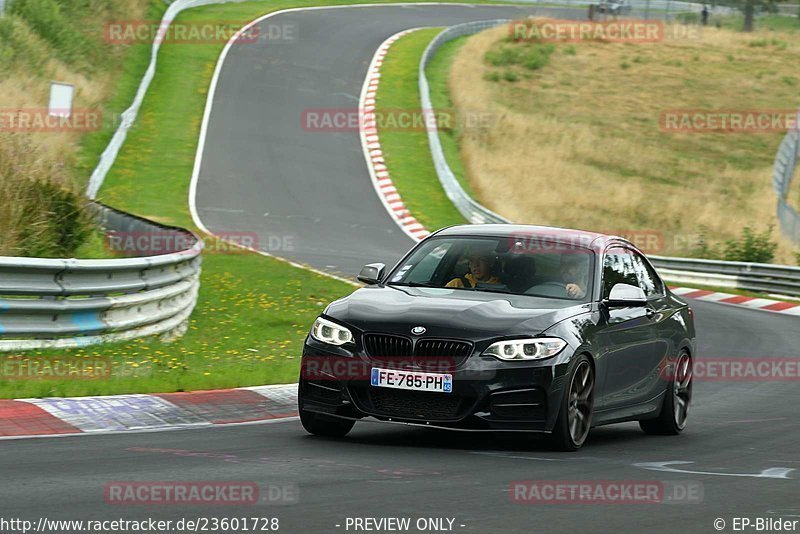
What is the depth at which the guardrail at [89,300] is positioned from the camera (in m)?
11.9

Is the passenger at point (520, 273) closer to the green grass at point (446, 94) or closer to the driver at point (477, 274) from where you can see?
the driver at point (477, 274)

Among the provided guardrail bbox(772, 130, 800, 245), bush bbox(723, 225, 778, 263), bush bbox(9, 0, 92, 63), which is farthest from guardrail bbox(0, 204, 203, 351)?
guardrail bbox(772, 130, 800, 245)

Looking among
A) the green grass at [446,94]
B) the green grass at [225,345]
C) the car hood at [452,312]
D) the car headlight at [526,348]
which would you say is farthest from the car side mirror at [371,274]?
the green grass at [446,94]

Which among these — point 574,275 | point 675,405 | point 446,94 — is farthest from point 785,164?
point 574,275

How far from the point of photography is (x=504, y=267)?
1013cm

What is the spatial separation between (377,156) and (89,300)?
86.5ft

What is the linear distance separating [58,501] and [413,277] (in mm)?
4173

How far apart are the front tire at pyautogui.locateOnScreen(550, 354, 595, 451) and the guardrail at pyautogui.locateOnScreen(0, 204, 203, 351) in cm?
509

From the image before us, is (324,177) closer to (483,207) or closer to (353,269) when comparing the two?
(483,207)

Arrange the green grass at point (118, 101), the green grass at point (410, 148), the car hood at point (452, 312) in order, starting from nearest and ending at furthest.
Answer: the car hood at point (452, 312) → the green grass at point (118, 101) → the green grass at point (410, 148)

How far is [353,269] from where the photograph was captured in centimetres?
2395

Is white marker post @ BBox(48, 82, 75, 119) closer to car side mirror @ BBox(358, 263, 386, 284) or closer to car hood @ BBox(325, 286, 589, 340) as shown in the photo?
car side mirror @ BBox(358, 263, 386, 284)

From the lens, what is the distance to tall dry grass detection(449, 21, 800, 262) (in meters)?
40.8

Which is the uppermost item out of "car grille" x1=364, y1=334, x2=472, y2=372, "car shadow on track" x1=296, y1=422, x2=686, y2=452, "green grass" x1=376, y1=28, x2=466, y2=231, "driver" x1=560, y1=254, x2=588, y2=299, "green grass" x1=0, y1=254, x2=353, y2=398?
"driver" x1=560, y1=254, x2=588, y2=299
